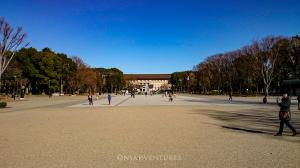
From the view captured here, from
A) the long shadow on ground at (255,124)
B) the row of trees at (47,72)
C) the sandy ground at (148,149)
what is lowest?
the sandy ground at (148,149)

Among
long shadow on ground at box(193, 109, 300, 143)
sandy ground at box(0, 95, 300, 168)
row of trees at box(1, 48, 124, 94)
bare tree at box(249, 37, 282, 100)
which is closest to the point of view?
sandy ground at box(0, 95, 300, 168)

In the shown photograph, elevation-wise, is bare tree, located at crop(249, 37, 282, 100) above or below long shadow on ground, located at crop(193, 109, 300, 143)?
above

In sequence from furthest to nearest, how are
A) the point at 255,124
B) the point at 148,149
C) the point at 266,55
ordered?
the point at 266,55
the point at 255,124
the point at 148,149

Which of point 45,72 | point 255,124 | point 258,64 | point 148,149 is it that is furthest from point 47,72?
point 148,149

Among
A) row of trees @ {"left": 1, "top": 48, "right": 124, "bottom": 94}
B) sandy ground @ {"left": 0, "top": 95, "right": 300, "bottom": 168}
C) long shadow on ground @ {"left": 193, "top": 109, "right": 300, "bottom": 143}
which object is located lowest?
sandy ground @ {"left": 0, "top": 95, "right": 300, "bottom": 168}

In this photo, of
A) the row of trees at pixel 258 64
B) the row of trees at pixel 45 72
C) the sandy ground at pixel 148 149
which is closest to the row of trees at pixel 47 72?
the row of trees at pixel 45 72

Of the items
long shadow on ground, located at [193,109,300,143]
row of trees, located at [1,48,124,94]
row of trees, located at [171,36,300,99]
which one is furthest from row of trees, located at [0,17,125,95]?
long shadow on ground, located at [193,109,300,143]

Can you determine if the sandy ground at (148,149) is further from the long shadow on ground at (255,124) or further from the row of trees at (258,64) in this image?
the row of trees at (258,64)

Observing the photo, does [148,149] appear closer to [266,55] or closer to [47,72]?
[266,55]

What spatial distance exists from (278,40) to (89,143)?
5631cm

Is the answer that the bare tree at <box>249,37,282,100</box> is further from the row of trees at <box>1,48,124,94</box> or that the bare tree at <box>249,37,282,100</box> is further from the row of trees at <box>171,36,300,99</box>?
the row of trees at <box>1,48,124,94</box>

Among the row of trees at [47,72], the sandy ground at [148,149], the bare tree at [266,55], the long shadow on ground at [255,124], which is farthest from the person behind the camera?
the row of trees at [47,72]

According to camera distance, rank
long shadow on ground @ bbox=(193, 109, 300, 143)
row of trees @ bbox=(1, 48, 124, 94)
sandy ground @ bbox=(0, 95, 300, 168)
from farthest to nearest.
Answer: row of trees @ bbox=(1, 48, 124, 94), long shadow on ground @ bbox=(193, 109, 300, 143), sandy ground @ bbox=(0, 95, 300, 168)

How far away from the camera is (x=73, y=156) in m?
8.30
